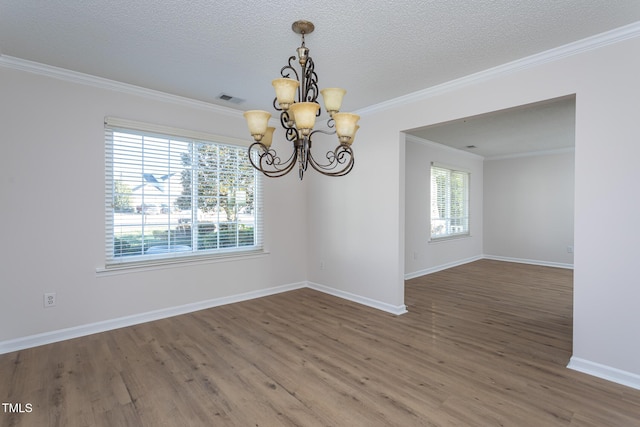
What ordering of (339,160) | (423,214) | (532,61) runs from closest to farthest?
(339,160) < (532,61) < (423,214)

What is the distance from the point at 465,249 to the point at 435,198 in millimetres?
1738

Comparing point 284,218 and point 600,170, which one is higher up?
point 600,170

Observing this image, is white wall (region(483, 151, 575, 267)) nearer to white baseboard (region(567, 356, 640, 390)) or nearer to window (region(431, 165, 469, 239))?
window (region(431, 165, 469, 239))

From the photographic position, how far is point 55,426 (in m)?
1.88

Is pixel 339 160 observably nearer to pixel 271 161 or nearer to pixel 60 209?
pixel 271 161

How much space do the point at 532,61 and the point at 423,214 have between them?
359 cm

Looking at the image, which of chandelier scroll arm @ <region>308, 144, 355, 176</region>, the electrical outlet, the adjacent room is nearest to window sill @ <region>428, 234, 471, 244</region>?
the adjacent room

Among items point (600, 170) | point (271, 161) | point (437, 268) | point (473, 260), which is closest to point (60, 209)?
point (271, 161)

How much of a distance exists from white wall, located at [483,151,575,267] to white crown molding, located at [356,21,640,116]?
5.24m

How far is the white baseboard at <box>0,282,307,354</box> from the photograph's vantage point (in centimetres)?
289

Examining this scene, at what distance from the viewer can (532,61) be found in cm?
274

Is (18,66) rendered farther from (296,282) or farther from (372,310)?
(372,310)

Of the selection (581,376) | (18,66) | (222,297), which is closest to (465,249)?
(581,376)

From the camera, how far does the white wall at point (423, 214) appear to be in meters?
5.79
